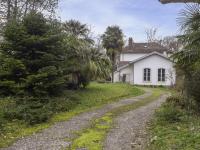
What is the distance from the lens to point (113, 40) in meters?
58.7

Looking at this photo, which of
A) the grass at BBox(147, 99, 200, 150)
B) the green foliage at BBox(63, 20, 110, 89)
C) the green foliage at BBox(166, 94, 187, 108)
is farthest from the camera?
the green foliage at BBox(63, 20, 110, 89)

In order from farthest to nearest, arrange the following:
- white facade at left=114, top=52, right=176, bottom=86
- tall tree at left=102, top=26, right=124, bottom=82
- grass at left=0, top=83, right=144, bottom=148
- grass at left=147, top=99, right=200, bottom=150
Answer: tall tree at left=102, top=26, right=124, bottom=82 < white facade at left=114, top=52, right=176, bottom=86 < grass at left=0, top=83, right=144, bottom=148 < grass at left=147, top=99, right=200, bottom=150

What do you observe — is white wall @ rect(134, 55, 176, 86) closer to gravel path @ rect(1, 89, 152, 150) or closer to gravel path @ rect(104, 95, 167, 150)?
gravel path @ rect(104, 95, 167, 150)

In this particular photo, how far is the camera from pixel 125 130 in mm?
12688

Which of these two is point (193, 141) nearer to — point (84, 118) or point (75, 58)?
point (84, 118)

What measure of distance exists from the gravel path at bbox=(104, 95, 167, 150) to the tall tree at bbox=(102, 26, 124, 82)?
41.7 m

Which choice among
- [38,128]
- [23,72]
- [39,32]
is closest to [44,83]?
[23,72]

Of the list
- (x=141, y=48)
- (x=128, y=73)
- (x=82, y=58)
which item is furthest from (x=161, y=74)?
(x=82, y=58)

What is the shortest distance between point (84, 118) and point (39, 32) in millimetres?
5493

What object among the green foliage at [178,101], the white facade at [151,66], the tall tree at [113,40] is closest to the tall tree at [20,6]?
the green foliage at [178,101]

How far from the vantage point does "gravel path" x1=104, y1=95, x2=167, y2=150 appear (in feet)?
33.6

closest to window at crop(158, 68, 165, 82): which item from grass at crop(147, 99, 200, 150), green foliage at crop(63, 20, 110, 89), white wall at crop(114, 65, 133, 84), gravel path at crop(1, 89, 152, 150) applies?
white wall at crop(114, 65, 133, 84)

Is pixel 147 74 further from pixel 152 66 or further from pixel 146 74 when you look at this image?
pixel 152 66

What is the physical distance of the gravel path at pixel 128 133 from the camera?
403 inches
